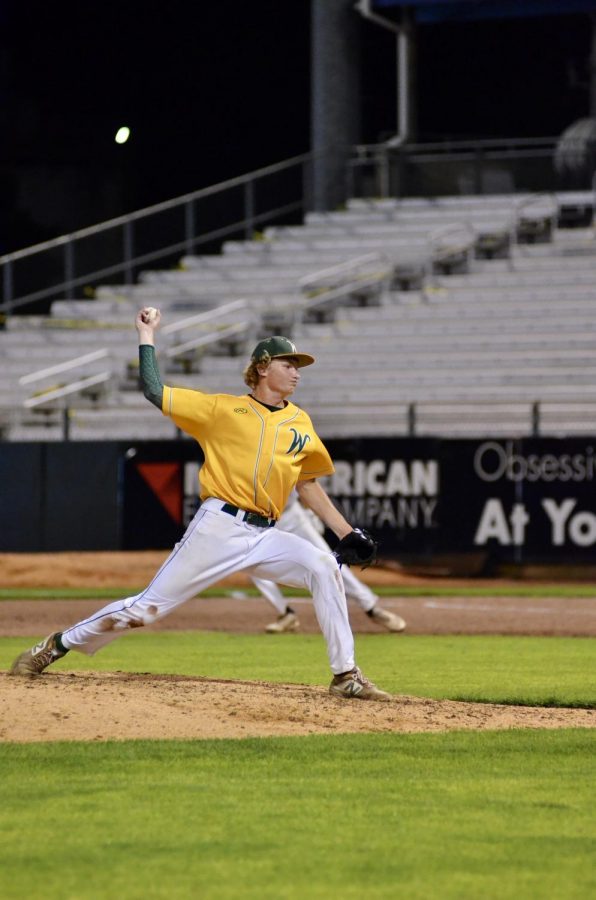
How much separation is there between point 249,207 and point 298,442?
76.4 ft

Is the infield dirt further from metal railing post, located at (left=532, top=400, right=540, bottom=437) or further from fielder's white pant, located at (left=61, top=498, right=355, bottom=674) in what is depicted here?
→ metal railing post, located at (left=532, top=400, right=540, bottom=437)

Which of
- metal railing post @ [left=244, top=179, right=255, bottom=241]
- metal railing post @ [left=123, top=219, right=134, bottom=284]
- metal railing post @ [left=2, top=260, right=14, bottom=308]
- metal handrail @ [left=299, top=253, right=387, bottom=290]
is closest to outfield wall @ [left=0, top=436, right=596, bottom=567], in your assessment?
metal railing post @ [left=2, top=260, right=14, bottom=308]

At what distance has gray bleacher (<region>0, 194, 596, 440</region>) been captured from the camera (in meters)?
25.3

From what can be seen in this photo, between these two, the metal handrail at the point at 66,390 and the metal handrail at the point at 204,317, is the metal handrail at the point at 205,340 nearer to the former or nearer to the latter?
the metal handrail at the point at 204,317

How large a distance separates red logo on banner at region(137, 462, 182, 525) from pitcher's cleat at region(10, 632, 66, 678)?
14705 mm

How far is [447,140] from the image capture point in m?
34.4

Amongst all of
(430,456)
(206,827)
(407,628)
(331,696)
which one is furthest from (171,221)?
(206,827)

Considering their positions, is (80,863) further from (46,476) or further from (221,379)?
(221,379)

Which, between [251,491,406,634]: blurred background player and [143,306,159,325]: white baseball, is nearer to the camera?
Result: [143,306,159,325]: white baseball

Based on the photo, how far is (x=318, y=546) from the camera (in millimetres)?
14523

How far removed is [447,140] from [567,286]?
7676 mm

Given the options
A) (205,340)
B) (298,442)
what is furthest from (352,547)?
(205,340)

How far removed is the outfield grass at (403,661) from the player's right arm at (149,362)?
9.03 ft

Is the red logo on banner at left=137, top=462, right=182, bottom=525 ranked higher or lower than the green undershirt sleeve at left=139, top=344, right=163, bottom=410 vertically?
lower
